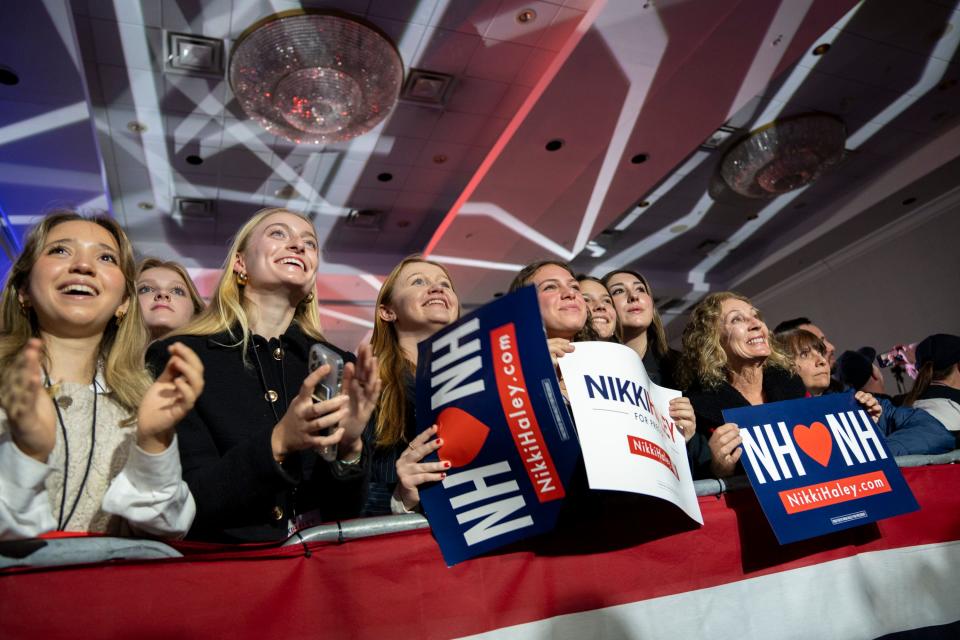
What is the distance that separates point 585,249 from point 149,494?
817cm

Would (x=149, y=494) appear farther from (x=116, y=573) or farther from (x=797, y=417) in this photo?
(x=797, y=417)

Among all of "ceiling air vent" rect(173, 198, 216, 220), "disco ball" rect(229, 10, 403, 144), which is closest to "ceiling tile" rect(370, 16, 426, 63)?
"disco ball" rect(229, 10, 403, 144)

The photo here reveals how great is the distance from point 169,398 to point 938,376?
357 centimetres

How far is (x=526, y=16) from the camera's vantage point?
15.5ft

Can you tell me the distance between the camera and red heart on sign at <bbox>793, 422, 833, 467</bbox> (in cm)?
150

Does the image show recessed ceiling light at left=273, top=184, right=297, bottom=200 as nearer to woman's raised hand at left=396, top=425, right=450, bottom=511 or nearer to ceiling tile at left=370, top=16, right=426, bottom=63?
ceiling tile at left=370, top=16, right=426, bottom=63

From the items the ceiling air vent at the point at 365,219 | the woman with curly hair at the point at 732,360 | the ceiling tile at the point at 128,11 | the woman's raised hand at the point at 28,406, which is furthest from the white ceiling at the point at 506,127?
the woman's raised hand at the point at 28,406

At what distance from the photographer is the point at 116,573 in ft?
2.68

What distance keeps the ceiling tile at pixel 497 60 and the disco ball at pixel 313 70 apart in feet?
2.37

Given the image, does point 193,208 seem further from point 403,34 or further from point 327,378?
point 327,378

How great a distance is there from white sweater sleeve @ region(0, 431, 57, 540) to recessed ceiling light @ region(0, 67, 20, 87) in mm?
5213

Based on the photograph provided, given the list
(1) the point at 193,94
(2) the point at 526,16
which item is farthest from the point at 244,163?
(2) the point at 526,16

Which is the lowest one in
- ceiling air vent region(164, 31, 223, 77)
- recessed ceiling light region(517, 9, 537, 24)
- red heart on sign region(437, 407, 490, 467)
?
red heart on sign region(437, 407, 490, 467)

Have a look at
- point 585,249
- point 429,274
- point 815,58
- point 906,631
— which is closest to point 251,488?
point 429,274
